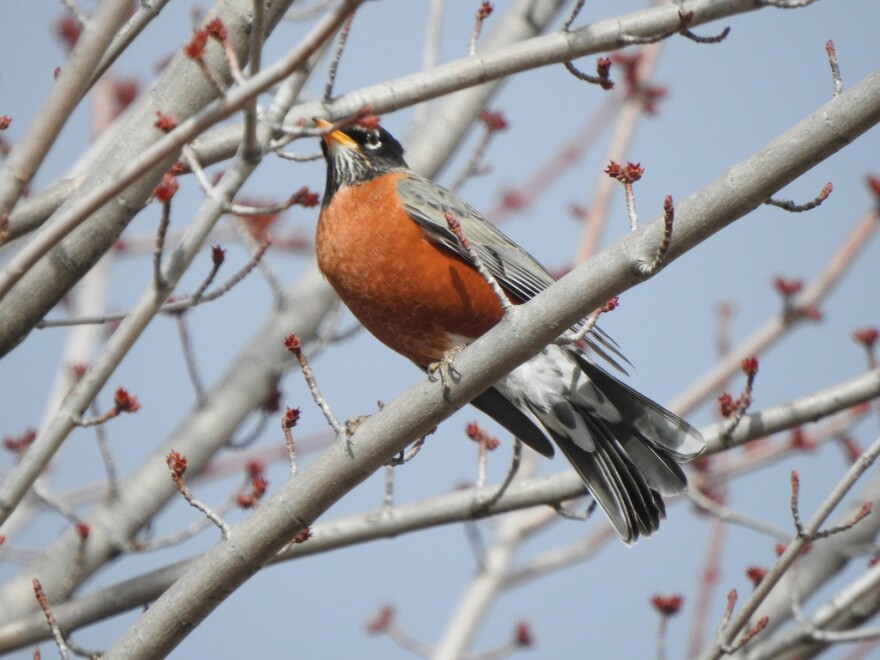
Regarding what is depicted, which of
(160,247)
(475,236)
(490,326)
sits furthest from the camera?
(475,236)

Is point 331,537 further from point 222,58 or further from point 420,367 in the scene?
point 222,58

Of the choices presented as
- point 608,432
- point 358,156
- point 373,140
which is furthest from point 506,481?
point 373,140

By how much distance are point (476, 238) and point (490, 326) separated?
529mm

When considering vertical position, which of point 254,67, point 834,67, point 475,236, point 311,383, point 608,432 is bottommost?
point 311,383

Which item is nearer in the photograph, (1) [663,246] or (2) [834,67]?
(1) [663,246]

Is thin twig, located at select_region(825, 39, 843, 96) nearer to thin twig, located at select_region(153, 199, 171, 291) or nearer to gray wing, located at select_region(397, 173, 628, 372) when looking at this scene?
gray wing, located at select_region(397, 173, 628, 372)

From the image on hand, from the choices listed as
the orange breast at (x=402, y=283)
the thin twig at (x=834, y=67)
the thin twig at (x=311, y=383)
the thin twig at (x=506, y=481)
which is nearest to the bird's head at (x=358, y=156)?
the orange breast at (x=402, y=283)

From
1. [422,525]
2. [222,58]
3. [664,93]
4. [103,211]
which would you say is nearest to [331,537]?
[422,525]

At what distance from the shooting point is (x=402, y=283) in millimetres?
4141

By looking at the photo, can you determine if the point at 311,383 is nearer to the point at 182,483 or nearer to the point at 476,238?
the point at 182,483

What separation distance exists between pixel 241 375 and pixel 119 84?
8.81 ft

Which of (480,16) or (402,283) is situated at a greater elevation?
(480,16)

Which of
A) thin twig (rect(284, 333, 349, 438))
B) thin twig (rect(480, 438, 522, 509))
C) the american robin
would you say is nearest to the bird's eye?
the american robin

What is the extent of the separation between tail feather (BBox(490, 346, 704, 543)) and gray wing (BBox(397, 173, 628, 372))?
28cm
